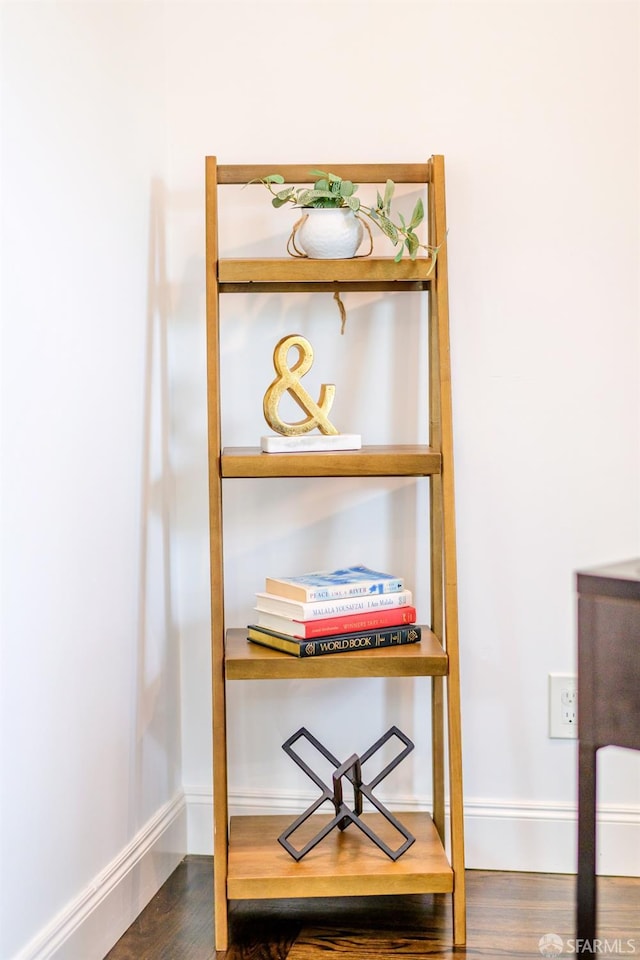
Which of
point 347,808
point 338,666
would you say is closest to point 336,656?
point 338,666

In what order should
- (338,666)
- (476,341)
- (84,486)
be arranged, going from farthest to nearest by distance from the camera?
(476,341)
(338,666)
(84,486)

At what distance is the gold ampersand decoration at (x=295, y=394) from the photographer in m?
1.69

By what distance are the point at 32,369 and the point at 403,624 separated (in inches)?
30.9

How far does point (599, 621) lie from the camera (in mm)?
1119

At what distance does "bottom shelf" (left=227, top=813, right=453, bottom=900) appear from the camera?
1.60 meters

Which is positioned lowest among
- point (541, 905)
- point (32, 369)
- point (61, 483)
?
point (541, 905)

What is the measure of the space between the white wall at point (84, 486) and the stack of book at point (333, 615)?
0.26 meters

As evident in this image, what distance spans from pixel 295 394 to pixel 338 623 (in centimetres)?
42

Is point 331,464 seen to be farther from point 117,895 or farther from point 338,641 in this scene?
point 117,895

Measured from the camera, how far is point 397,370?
191cm

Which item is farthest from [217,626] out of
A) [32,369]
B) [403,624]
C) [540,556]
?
[540,556]

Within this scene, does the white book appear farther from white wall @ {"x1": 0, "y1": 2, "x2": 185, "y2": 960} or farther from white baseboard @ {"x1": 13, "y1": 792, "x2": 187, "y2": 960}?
white baseboard @ {"x1": 13, "y1": 792, "x2": 187, "y2": 960}

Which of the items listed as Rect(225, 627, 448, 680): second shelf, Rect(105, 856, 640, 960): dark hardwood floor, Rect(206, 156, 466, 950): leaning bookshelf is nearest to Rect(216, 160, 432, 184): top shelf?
Rect(206, 156, 466, 950): leaning bookshelf

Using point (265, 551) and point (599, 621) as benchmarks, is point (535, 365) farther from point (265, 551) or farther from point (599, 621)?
point (599, 621)
